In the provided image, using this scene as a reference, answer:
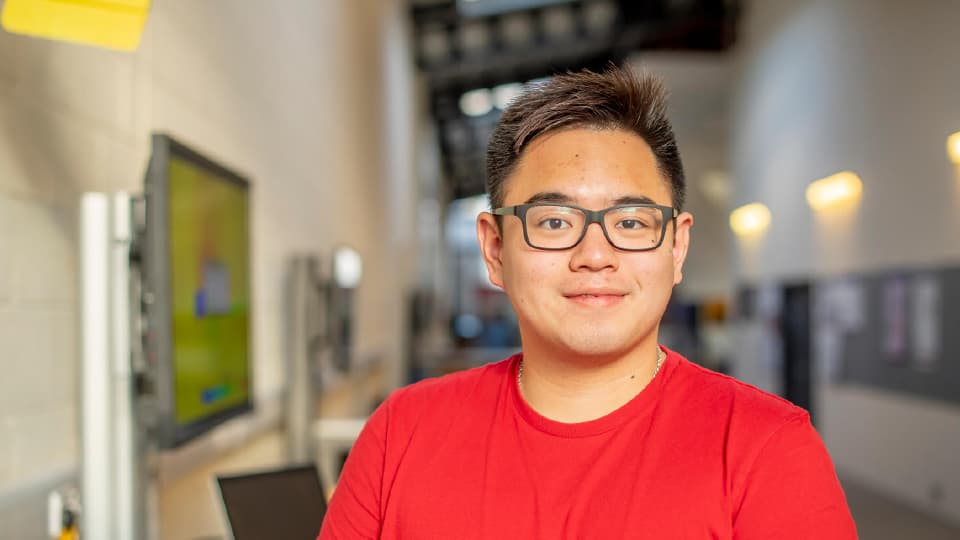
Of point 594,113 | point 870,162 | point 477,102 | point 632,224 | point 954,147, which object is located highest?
point 477,102

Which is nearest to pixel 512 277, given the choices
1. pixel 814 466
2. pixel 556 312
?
pixel 556 312

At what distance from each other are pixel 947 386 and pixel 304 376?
11.7 feet

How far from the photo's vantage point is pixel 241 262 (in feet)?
7.78

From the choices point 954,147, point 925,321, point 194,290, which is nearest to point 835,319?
point 925,321

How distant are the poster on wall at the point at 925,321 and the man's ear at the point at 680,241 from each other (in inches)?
175

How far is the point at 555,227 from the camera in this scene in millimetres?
1289

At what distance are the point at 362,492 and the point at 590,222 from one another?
0.51 metres

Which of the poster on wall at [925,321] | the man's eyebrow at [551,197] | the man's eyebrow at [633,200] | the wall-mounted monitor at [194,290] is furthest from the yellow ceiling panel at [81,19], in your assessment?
the poster on wall at [925,321]

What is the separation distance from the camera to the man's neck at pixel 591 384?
132 cm

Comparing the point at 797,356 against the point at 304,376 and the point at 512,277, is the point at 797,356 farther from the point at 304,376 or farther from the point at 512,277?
the point at 512,277

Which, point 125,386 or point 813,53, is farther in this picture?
point 813,53

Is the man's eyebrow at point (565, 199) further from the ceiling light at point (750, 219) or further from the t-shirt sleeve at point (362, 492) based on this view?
the ceiling light at point (750, 219)

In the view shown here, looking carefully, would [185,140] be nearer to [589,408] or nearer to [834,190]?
[589,408]

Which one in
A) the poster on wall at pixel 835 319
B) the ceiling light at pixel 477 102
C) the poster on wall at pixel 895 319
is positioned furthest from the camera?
the ceiling light at pixel 477 102
